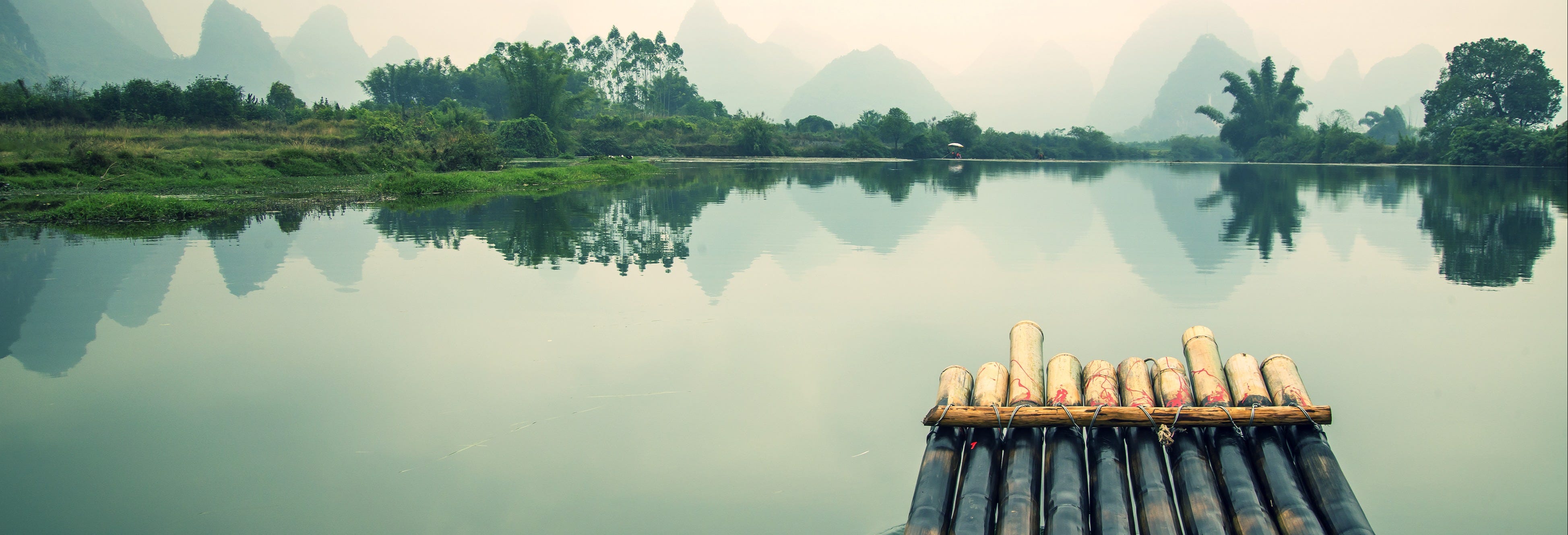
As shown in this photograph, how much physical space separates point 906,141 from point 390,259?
58.1 metres

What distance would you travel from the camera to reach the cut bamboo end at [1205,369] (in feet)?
12.9

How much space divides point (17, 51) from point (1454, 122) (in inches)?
4296

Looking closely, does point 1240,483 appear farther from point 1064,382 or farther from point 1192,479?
point 1064,382

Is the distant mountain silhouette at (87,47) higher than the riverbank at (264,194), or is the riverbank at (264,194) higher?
the distant mountain silhouette at (87,47)

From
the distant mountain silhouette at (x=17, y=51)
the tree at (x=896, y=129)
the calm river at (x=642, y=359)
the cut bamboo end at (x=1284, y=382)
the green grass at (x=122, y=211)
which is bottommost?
the calm river at (x=642, y=359)

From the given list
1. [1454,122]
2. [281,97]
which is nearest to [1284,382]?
[281,97]

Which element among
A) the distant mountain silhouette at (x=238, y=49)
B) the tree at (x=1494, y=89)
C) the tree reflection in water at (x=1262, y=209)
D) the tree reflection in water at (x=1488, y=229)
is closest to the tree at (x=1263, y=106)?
the tree at (x=1494, y=89)

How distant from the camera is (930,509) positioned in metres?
3.20

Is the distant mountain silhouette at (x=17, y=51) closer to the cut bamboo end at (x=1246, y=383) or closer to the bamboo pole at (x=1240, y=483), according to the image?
the cut bamboo end at (x=1246, y=383)

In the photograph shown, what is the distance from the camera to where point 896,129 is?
64.7m

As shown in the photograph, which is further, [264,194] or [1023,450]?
[264,194]

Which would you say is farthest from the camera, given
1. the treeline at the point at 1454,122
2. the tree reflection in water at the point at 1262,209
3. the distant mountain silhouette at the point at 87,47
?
the distant mountain silhouette at the point at 87,47

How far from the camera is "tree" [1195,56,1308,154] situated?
59.5 metres

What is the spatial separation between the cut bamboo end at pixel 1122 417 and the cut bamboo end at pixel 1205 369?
224 millimetres
